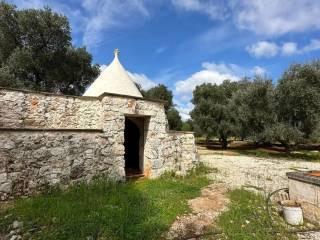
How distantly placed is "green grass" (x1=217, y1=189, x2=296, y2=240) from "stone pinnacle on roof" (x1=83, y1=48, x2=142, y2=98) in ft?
18.4

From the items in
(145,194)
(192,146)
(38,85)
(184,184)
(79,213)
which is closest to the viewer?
(79,213)

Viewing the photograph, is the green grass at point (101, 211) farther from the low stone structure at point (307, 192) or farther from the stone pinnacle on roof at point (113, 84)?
the stone pinnacle on roof at point (113, 84)

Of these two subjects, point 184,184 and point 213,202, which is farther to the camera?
point 184,184

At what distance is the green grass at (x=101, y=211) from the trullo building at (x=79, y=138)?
0.51 m

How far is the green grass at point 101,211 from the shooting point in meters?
4.16

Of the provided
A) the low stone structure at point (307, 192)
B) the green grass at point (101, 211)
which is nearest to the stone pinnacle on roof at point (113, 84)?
the green grass at point (101, 211)

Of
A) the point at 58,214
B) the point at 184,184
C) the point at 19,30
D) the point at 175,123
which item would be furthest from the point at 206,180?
the point at 175,123

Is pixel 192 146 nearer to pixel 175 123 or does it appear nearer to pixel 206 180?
pixel 206 180

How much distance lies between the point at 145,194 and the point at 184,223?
6.15 feet

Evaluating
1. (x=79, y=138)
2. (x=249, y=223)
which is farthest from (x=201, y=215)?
(x=79, y=138)

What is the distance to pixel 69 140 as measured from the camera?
6.52 m

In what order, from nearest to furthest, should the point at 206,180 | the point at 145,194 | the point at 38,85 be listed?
the point at 145,194 → the point at 206,180 → the point at 38,85

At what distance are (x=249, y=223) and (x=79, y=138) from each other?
487 centimetres

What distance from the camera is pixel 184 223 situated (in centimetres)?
477
